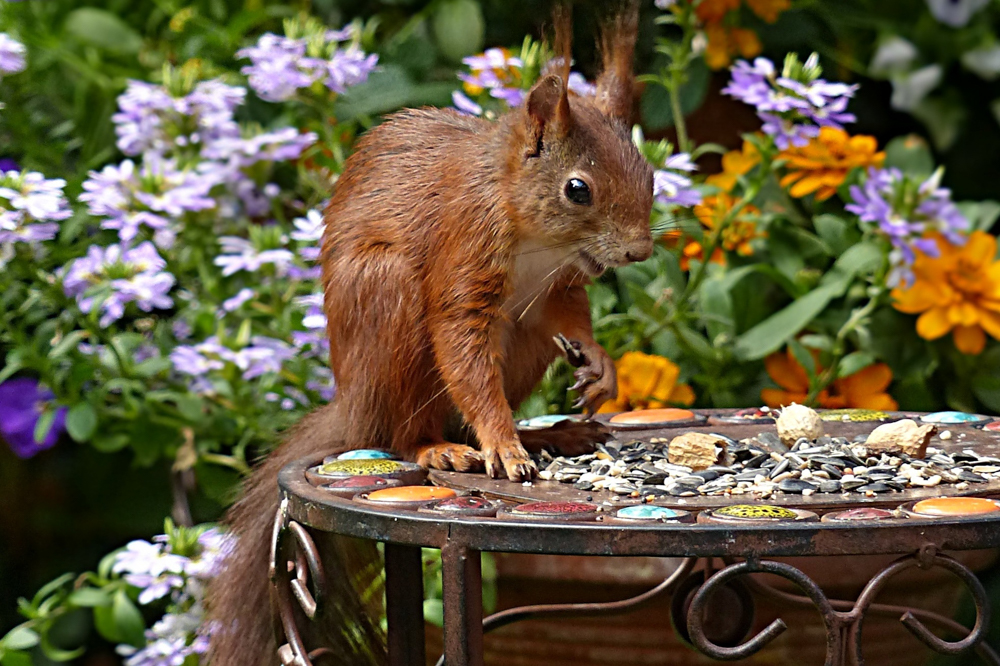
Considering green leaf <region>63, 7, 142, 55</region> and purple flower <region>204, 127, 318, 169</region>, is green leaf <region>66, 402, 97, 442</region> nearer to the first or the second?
purple flower <region>204, 127, 318, 169</region>

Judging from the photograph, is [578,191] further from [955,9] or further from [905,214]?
[955,9]

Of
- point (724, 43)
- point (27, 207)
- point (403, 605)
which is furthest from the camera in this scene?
point (724, 43)

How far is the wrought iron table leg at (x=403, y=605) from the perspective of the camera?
122 centimetres

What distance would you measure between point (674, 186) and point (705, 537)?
0.93m

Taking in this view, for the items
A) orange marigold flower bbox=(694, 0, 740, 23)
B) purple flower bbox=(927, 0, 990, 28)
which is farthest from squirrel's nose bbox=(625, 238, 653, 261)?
purple flower bbox=(927, 0, 990, 28)

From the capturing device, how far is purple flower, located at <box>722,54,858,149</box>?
1.78 meters

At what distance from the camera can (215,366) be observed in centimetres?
183

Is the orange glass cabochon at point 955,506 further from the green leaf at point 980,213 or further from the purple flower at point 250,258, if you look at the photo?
the green leaf at point 980,213

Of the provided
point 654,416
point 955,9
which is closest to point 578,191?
point 654,416

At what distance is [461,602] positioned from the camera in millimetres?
1026

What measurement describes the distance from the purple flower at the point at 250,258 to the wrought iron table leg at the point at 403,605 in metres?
0.77

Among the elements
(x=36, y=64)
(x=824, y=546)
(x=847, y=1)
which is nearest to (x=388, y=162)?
(x=824, y=546)

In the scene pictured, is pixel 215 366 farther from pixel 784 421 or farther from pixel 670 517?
pixel 670 517

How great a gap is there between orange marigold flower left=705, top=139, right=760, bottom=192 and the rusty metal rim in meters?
1.17
